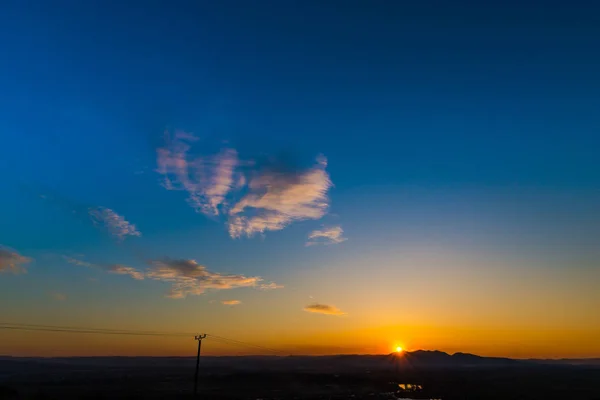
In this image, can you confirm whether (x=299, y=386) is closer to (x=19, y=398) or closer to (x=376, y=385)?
(x=376, y=385)

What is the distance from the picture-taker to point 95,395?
9306 centimetres

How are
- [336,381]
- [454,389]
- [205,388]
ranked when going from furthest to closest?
1. [336,381]
2. [454,389]
3. [205,388]

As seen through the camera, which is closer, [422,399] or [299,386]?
[422,399]

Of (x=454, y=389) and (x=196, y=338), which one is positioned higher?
(x=196, y=338)

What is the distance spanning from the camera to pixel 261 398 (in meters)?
107

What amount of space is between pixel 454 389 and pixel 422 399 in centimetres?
2716

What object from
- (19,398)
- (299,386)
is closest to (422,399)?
(299,386)

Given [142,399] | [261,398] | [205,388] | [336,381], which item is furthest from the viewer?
[336,381]

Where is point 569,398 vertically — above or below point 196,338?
below

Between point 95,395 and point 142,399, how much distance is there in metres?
11.1

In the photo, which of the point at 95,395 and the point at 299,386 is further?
the point at 299,386

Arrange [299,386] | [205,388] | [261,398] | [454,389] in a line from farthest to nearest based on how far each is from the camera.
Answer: [299,386], [454,389], [205,388], [261,398]

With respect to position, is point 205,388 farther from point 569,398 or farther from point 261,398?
point 569,398

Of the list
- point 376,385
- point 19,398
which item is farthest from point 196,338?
point 376,385
